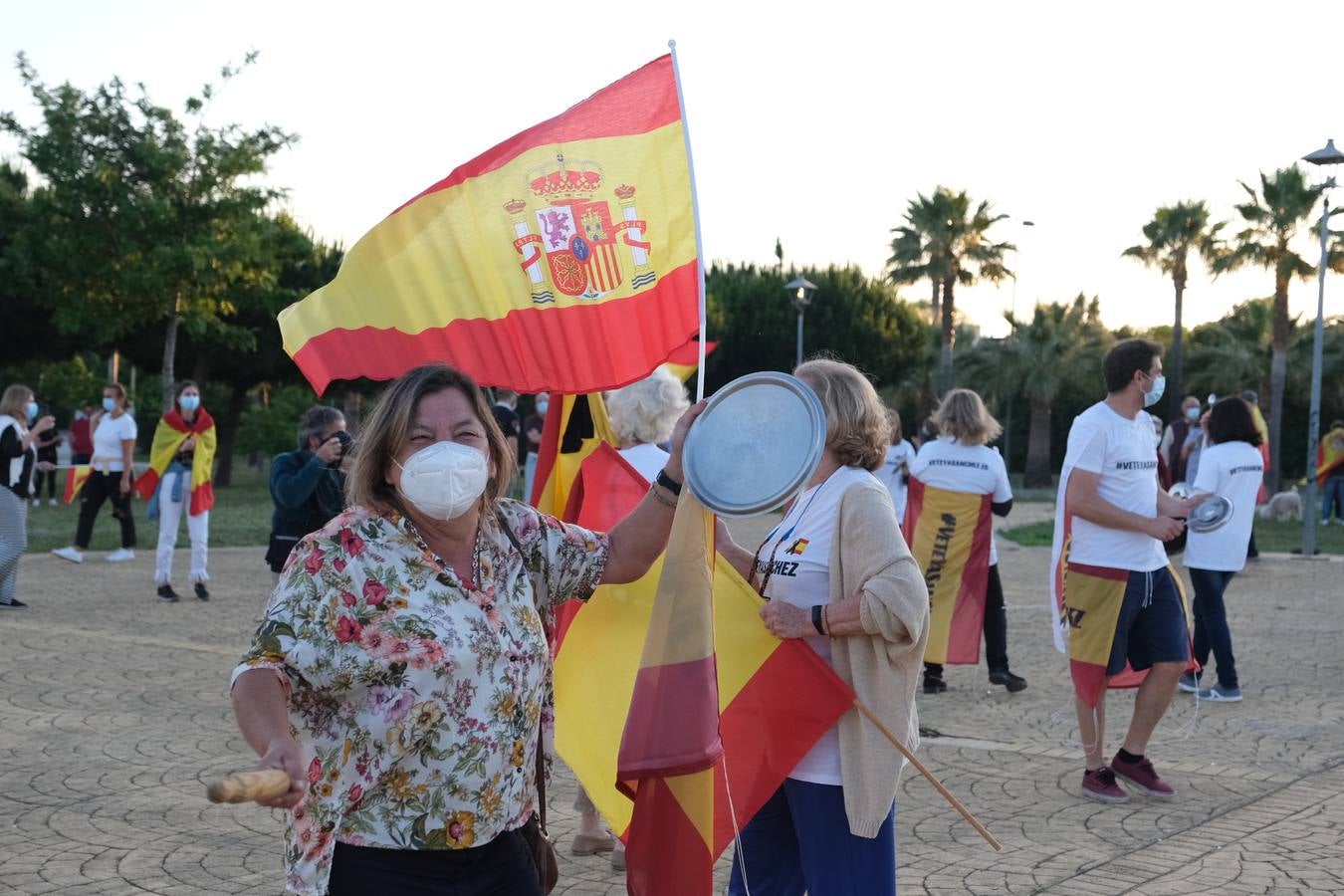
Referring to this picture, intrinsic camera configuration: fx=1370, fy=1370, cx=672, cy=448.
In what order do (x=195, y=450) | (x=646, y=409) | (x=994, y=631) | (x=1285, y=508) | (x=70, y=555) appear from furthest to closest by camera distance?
1. (x=1285, y=508)
2. (x=70, y=555)
3. (x=195, y=450)
4. (x=994, y=631)
5. (x=646, y=409)

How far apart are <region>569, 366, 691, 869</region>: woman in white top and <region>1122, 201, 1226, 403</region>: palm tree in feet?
143

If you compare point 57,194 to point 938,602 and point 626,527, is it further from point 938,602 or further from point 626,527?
point 626,527

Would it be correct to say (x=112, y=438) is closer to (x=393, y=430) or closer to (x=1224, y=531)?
(x=1224, y=531)

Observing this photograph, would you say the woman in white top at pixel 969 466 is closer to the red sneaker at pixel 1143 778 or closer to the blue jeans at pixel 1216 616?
the blue jeans at pixel 1216 616

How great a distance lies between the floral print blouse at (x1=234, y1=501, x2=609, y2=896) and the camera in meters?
2.63

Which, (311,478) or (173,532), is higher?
(311,478)

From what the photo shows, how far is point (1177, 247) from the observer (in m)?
47.3

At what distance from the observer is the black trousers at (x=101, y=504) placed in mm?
15422

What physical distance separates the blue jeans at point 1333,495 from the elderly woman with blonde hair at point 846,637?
75.4 ft

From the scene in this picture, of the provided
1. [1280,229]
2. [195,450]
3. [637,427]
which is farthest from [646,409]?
[1280,229]

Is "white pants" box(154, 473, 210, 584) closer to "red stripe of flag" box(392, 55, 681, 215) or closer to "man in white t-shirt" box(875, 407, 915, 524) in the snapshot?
"man in white t-shirt" box(875, 407, 915, 524)

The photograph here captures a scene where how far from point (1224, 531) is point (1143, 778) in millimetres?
2890

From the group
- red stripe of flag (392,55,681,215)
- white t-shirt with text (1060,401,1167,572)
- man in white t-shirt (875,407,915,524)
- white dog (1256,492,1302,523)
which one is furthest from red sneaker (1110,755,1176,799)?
white dog (1256,492,1302,523)

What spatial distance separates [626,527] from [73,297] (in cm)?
2793
